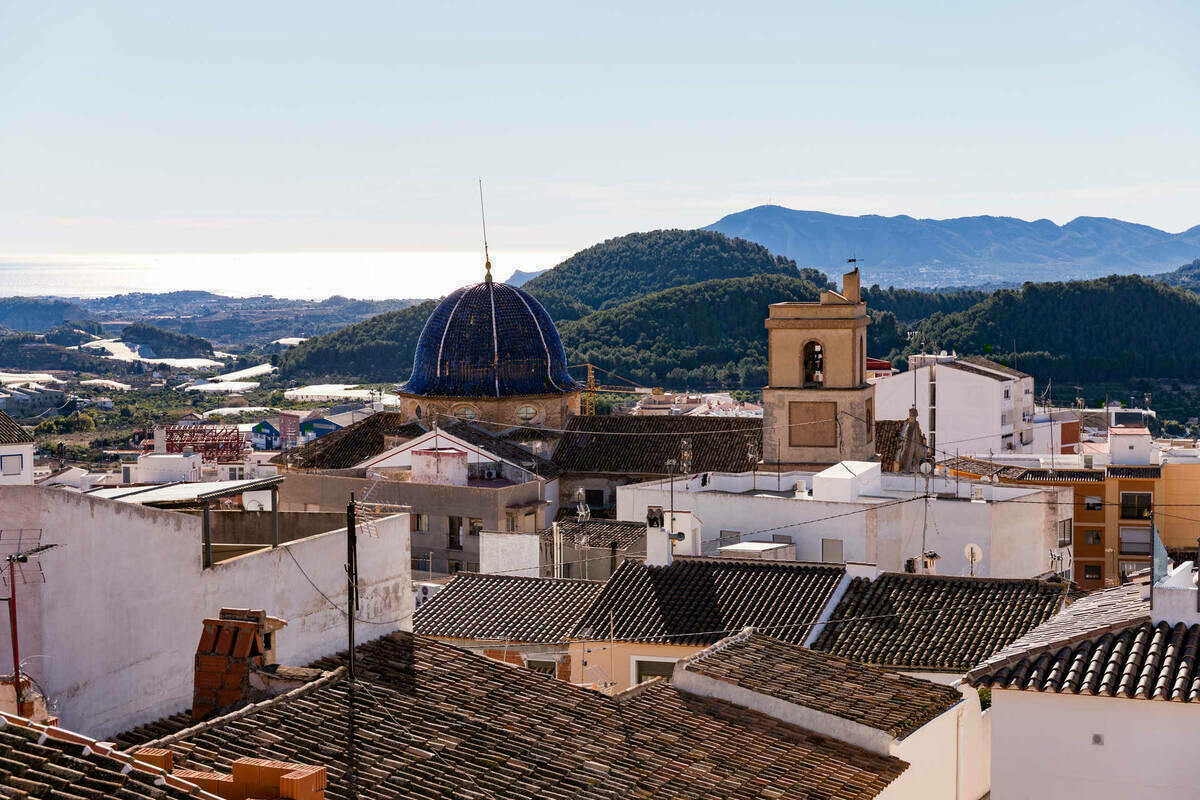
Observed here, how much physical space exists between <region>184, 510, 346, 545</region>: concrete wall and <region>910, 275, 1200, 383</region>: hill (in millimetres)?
80008

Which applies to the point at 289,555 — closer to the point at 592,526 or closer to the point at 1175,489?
the point at 592,526

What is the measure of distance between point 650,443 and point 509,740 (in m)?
24.1

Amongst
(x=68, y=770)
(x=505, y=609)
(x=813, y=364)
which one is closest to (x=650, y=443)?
(x=813, y=364)

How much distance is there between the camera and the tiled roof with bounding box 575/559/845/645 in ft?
49.6

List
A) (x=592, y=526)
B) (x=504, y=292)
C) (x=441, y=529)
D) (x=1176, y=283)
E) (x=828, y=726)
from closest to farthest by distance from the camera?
(x=828, y=726), (x=592, y=526), (x=441, y=529), (x=504, y=292), (x=1176, y=283)

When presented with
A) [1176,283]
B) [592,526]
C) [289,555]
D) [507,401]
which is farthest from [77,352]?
[289,555]

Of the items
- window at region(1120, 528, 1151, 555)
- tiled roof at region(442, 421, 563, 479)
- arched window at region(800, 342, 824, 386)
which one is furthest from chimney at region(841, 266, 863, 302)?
window at region(1120, 528, 1151, 555)

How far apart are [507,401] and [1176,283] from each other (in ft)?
548

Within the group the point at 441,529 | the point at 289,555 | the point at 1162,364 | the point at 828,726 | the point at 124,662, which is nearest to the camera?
the point at 124,662

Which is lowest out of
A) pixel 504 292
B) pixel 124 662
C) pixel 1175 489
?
pixel 1175 489

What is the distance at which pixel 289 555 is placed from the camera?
9.59 metres

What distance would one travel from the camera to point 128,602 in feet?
27.8

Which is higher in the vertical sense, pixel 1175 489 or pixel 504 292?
pixel 504 292

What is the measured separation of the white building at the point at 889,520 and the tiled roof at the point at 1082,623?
26.1 feet
